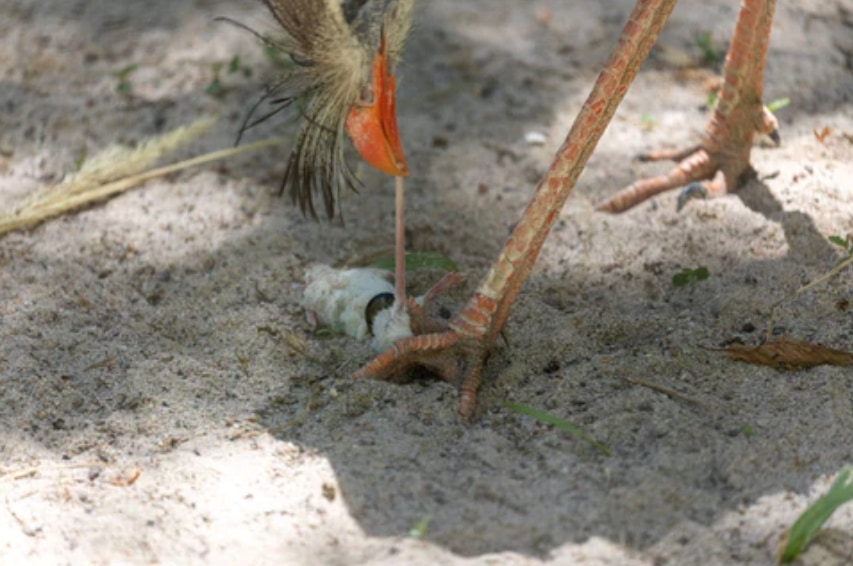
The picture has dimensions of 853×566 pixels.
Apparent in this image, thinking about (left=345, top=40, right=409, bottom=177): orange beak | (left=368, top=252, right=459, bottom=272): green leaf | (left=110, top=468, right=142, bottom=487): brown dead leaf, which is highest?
(left=345, top=40, right=409, bottom=177): orange beak

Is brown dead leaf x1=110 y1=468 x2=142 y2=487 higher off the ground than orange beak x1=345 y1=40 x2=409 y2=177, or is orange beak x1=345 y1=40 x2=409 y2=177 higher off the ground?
orange beak x1=345 y1=40 x2=409 y2=177

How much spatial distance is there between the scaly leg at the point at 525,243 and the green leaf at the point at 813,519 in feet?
2.64

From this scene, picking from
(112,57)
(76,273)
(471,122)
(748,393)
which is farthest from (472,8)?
(748,393)

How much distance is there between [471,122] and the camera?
379cm

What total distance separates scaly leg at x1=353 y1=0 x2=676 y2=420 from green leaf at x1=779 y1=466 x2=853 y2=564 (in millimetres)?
806

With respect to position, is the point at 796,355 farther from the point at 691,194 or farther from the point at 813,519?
the point at 691,194

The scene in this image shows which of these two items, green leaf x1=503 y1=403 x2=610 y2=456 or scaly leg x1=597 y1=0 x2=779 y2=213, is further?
scaly leg x1=597 y1=0 x2=779 y2=213

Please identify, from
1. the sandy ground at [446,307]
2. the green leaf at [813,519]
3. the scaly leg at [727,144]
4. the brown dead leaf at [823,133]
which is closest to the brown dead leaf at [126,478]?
the sandy ground at [446,307]

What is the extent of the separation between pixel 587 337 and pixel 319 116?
824 mm

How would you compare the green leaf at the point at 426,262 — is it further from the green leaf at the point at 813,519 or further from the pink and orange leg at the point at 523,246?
the green leaf at the point at 813,519

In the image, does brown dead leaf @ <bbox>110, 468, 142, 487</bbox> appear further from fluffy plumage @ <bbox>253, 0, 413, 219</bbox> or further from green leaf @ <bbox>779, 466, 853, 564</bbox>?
green leaf @ <bbox>779, 466, 853, 564</bbox>

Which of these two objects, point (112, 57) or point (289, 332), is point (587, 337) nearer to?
point (289, 332)

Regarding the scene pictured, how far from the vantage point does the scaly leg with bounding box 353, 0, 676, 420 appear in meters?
2.51

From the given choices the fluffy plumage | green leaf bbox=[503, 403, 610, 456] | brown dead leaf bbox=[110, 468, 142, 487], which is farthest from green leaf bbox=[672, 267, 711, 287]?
brown dead leaf bbox=[110, 468, 142, 487]
